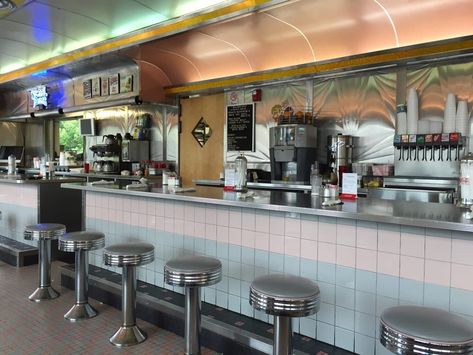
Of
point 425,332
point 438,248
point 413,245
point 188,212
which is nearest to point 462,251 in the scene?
point 438,248

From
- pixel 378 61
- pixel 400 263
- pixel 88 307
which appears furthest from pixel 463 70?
pixel 88 307

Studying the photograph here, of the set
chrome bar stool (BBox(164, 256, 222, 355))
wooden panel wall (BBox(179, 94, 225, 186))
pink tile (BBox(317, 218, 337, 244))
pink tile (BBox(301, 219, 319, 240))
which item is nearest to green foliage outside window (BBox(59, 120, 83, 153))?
wooden panel wall (BBox(179, 94, 225, 186))

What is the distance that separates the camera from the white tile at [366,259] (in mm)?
2279

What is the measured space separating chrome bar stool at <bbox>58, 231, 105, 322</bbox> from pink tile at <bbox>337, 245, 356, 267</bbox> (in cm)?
203

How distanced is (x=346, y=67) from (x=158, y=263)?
308cm

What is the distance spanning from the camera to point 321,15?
14.9 feet

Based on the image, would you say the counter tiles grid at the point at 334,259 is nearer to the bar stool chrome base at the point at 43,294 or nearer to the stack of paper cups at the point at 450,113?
the bar stool chrome base at the point at 43,294

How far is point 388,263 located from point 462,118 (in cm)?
240

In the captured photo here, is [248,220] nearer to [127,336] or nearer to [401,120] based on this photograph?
[127,336]

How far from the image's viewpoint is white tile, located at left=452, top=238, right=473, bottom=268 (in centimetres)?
193

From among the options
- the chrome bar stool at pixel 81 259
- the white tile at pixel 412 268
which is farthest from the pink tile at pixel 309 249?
the chrome bar stool at pixel 81 259

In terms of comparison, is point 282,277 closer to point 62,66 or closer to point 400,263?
point 400,263

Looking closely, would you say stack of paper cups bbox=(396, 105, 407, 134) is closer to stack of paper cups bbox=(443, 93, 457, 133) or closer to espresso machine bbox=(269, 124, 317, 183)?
stack of paper cups bbox=(443, 93, 457, 133)

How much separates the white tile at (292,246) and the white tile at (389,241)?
1.79ft
